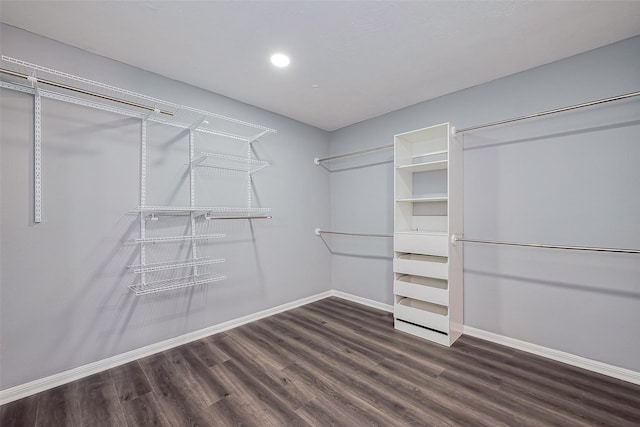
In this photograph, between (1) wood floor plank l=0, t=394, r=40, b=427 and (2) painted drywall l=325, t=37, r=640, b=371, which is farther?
(2) painted drywall l=325, t=37, r=640, b=371

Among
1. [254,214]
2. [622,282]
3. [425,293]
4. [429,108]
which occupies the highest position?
[429,108]

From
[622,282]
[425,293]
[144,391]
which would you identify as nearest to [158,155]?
[144,391]

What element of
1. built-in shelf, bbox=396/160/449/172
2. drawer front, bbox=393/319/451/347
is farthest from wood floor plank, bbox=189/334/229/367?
built-in shelf, bbox=396/160/449/172

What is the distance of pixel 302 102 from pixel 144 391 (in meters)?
3.00

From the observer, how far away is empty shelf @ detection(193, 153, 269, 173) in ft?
8.86

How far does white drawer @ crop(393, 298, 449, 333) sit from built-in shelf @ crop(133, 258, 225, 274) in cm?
194

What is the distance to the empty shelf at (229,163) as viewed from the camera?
270cm

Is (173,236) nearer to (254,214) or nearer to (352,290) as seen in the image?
(254,214)

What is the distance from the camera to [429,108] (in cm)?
305

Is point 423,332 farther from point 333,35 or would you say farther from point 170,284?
point 333,35

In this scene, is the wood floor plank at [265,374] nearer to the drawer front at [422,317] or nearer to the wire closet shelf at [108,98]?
the drawer front at [422,317]

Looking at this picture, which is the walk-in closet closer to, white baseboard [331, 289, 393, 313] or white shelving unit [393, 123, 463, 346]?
white shelving unit [393, 123, 463, 346]

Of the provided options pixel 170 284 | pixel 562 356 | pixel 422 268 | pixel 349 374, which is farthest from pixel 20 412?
pixel 562 356

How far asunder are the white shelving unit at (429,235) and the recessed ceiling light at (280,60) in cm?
140
